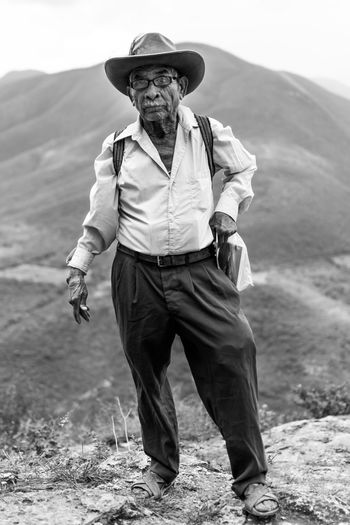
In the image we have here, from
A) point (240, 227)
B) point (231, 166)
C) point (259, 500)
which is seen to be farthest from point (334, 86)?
point (259, 500)

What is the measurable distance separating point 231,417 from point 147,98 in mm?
1777

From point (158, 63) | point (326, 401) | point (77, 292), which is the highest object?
point (158, 63)

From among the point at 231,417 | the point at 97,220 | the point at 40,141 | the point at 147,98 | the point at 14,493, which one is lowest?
the point at 40,141

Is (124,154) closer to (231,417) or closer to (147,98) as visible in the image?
(147,98)

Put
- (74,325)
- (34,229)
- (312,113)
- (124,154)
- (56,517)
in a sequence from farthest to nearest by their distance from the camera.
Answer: (312,113)
(34,229)
(74,325)
(124,154)
(56,517)

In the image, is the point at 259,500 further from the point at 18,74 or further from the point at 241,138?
the point at 18,74

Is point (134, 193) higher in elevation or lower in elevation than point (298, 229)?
higher

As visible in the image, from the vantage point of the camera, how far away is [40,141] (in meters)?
63.6

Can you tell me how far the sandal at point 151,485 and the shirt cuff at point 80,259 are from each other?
4.29 ft

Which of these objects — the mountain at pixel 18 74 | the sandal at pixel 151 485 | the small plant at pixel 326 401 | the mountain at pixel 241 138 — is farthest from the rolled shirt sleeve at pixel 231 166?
the mountain at pixel 18 74

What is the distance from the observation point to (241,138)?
47.8 meters

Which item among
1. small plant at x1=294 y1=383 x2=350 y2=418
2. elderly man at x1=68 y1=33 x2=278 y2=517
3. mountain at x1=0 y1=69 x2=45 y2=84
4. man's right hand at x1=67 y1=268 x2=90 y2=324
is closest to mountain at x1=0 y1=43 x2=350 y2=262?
small plant at x1=294 y1=383 x2=350 y2=418

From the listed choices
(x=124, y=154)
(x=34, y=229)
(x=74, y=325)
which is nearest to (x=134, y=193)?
(x=124, y=154)

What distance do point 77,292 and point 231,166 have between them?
43.8 inches
